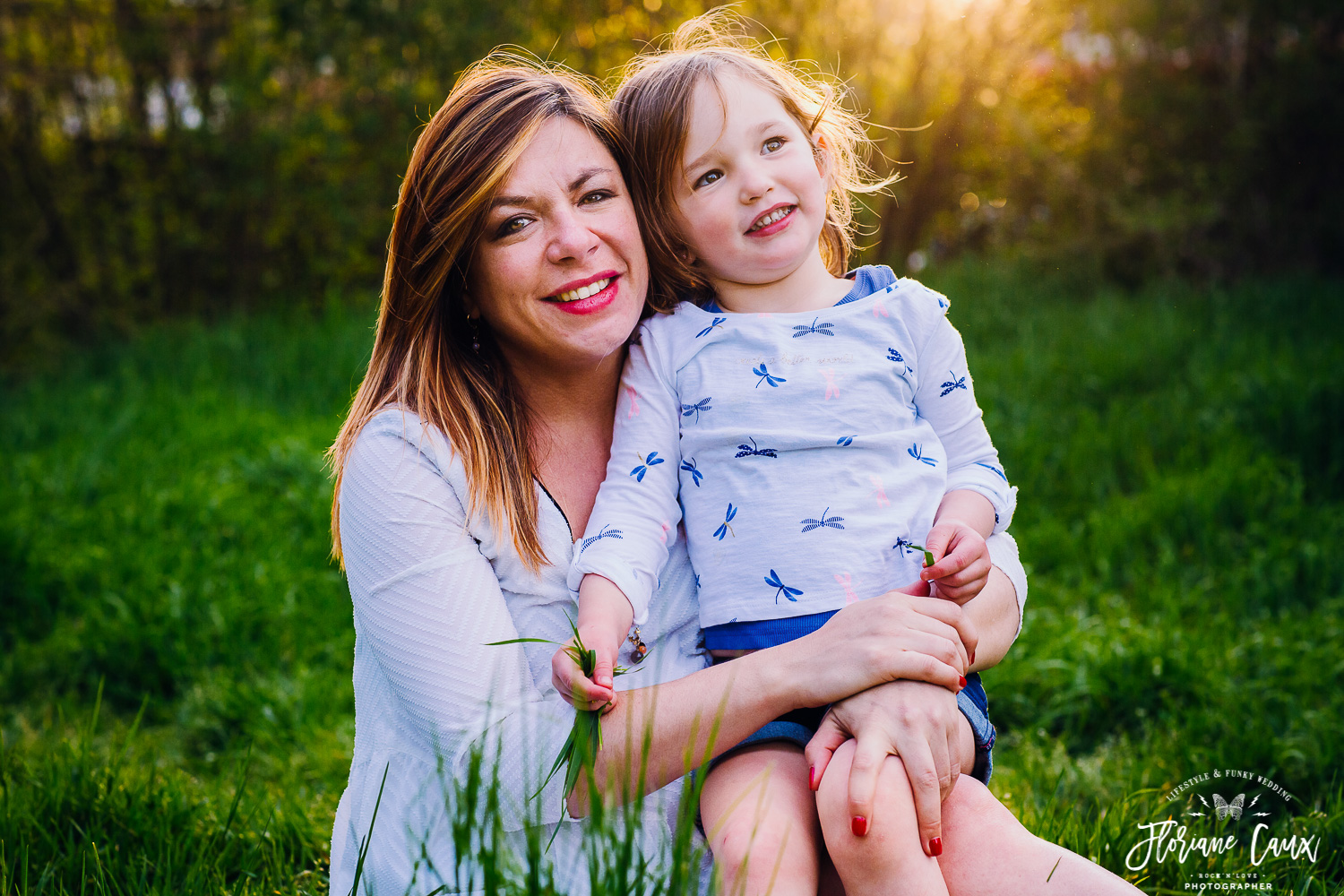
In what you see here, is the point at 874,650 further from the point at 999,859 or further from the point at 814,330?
the point at 814,330

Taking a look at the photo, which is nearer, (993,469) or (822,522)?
(822,522)

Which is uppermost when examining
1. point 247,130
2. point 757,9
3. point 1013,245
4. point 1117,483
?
point 757,9

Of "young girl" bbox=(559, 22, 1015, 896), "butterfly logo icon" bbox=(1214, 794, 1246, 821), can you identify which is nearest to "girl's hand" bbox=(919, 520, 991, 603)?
"young girl" bbox=(559, 22, 1015, 896)

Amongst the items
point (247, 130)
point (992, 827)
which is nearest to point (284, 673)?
point (992, 827)

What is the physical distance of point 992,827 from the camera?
1736 mm

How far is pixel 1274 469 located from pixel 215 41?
7265mm

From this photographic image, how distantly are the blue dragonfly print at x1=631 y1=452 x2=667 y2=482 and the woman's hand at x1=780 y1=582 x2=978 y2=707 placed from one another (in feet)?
1.41

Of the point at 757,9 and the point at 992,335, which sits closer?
the point at 992,335

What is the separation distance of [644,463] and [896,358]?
55 cm

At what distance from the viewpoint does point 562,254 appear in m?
1.94

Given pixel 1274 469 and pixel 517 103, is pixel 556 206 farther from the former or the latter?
pixel 1274 469

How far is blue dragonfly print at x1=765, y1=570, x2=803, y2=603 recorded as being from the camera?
187 centimetres

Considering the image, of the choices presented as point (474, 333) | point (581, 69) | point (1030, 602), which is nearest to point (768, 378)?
point (474, 333)

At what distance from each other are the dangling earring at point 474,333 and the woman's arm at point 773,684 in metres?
0.77
